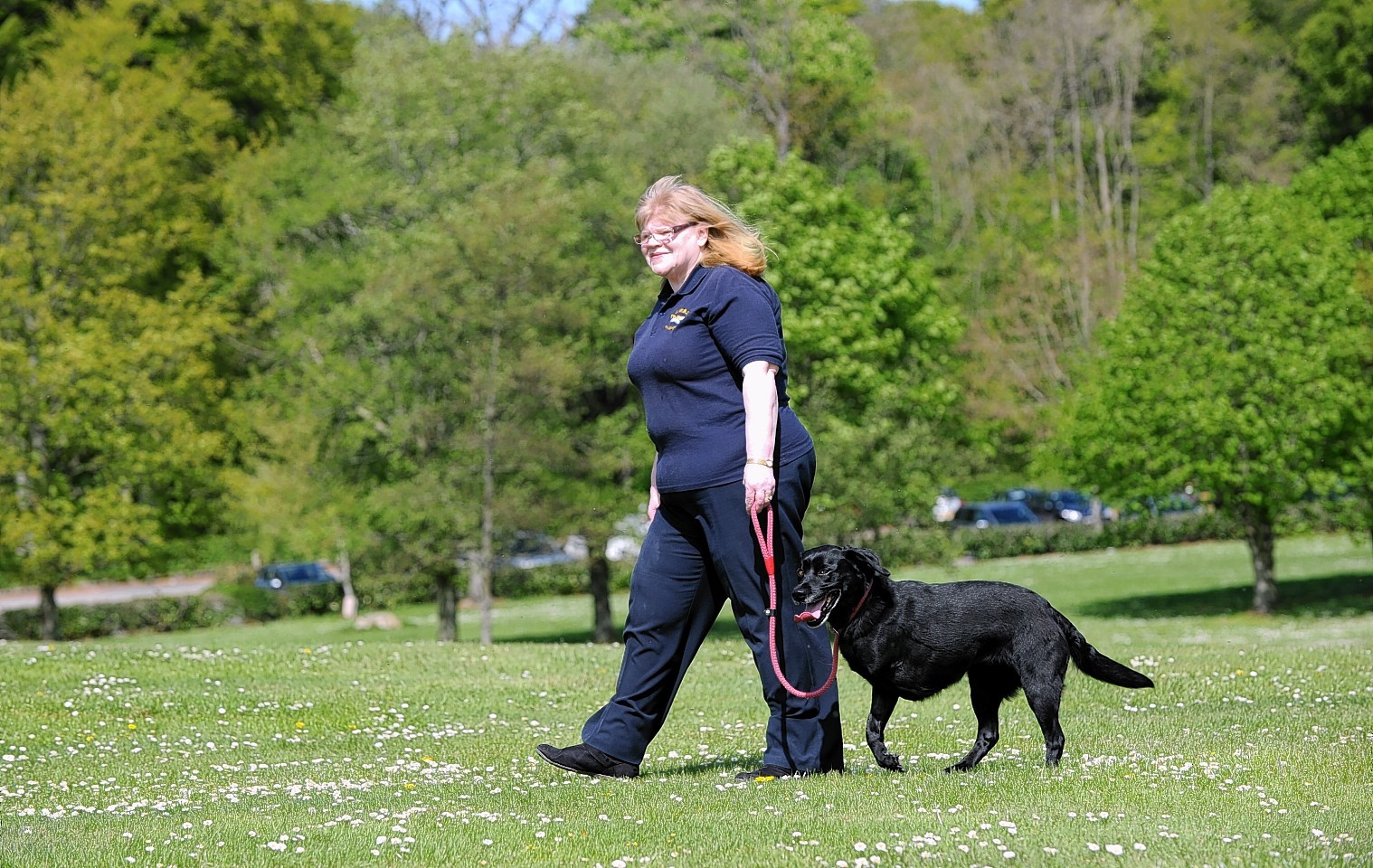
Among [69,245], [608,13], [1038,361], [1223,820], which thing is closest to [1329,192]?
[1038,361]

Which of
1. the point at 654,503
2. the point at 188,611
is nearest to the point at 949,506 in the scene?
the point at 188,611

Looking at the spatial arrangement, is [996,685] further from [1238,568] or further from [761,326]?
[1238,568]

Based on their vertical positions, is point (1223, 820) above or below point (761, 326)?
below

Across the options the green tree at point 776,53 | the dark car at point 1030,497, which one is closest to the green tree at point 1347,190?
the green tree at point 776,53

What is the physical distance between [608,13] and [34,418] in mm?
31965

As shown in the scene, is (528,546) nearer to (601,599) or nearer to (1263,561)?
(601,599)

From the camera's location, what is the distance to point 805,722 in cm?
613

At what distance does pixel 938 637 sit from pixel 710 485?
47.4 inches

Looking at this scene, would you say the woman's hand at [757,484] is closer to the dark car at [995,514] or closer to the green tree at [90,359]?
the green tree at [90,359]

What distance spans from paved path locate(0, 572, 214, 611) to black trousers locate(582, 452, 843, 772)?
111ft

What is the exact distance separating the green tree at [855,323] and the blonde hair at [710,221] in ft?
74.5

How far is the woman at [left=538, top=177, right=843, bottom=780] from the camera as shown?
5867 millimetres

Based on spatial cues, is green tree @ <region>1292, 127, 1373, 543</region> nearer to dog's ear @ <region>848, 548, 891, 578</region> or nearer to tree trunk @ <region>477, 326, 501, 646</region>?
tree trunk @ <region>477, 326, 501, 646</region>

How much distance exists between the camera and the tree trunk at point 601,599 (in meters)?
29.9
